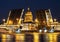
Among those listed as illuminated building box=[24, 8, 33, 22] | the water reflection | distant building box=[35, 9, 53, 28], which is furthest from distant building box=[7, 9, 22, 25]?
the water reflection

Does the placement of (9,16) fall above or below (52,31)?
above

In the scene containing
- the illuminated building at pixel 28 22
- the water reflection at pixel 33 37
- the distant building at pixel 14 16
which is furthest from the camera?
the distant building at pixel 14 16

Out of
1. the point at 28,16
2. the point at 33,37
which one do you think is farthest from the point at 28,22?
the point at 33,37

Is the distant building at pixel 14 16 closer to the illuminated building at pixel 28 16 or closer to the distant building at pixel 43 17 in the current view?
the illuminated building at pixel 28 16

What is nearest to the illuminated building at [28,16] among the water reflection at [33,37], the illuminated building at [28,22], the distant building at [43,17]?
the illuminated building at [28,22]

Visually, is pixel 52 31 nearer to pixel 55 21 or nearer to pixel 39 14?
pixel 55 21

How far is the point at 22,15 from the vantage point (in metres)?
5.34

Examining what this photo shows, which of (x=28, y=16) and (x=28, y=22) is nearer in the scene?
(x=28, y=22)

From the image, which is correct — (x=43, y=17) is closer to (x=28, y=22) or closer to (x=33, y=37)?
(x=28, y=22)

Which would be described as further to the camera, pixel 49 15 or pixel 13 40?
pixel 49 15

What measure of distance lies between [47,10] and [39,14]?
250 millimetres

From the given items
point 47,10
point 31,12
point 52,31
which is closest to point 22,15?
point 31,12

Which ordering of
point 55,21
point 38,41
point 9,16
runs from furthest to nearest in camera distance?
point 9,16, point 55,21, point 38,41

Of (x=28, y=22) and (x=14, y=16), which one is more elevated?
(x=14, y=16)
